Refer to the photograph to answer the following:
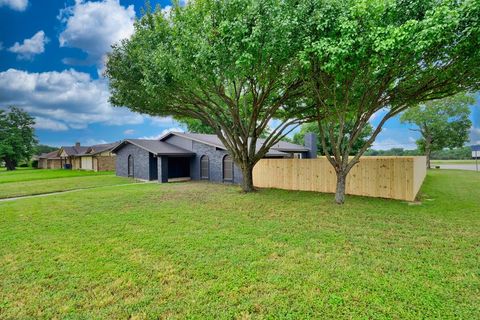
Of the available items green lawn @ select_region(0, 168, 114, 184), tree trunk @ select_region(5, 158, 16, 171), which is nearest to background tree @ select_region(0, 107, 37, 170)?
tree trunk @ select_region(5, 158, 16, 171)

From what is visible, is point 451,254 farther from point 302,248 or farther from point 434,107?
point 434,107

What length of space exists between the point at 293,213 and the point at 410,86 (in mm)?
6200

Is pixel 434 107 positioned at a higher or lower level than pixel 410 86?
higher

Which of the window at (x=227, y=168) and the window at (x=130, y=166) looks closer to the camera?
the window at (x=227, y=168)

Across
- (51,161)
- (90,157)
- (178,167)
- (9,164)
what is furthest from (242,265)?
(51,161)

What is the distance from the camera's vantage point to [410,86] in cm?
888

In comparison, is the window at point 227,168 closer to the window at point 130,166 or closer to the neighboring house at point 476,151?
the window at point 130,166

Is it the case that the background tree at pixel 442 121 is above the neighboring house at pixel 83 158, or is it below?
above

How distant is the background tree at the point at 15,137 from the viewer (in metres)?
40.1

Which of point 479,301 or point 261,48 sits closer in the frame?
point 479,301

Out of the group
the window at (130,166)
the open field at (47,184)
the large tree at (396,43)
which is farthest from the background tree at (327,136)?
the open field at (47,184)

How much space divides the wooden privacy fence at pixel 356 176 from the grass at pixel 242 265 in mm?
2361

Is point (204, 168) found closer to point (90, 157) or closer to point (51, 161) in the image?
point (90, 157)

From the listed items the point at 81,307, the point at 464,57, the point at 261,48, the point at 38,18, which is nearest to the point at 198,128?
the point at 38,18
